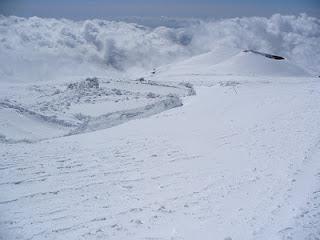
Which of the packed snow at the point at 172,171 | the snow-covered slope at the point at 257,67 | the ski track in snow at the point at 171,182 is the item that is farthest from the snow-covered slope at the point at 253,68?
the ski track in snow at the point at 171,182

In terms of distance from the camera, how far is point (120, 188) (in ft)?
27.5

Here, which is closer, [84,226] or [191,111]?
[84,226]

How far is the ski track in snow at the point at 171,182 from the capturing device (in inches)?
264

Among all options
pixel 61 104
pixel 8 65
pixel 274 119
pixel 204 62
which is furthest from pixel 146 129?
pixel 8 65

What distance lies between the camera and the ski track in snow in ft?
22.0

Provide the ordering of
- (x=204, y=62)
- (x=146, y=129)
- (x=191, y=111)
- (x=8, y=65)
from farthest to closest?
(x=8, y=65) → (x=204, y=62) → (x=191, y=111) → (x=146, y=129)

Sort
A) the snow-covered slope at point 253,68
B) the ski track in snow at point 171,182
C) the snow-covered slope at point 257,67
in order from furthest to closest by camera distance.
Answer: the snow-covered slope at point 257,67 → the snow-covered slope at point 253,68 → the ski track in snow at point 171,182

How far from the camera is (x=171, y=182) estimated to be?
8789mm

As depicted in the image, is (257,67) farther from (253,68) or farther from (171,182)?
(171,182)

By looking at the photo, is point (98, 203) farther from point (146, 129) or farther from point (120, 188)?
point (146, 129)

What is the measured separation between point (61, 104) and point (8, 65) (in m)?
74.2

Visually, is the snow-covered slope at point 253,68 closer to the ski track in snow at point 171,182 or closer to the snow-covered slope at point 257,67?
the snow-covered slope at point 257,67

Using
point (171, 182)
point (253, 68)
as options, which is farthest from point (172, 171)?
point (253, 68)

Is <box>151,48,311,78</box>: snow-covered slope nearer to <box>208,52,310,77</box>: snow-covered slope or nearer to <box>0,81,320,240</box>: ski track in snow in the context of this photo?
<box>208,52,310,77</box>: snow-covered slope
